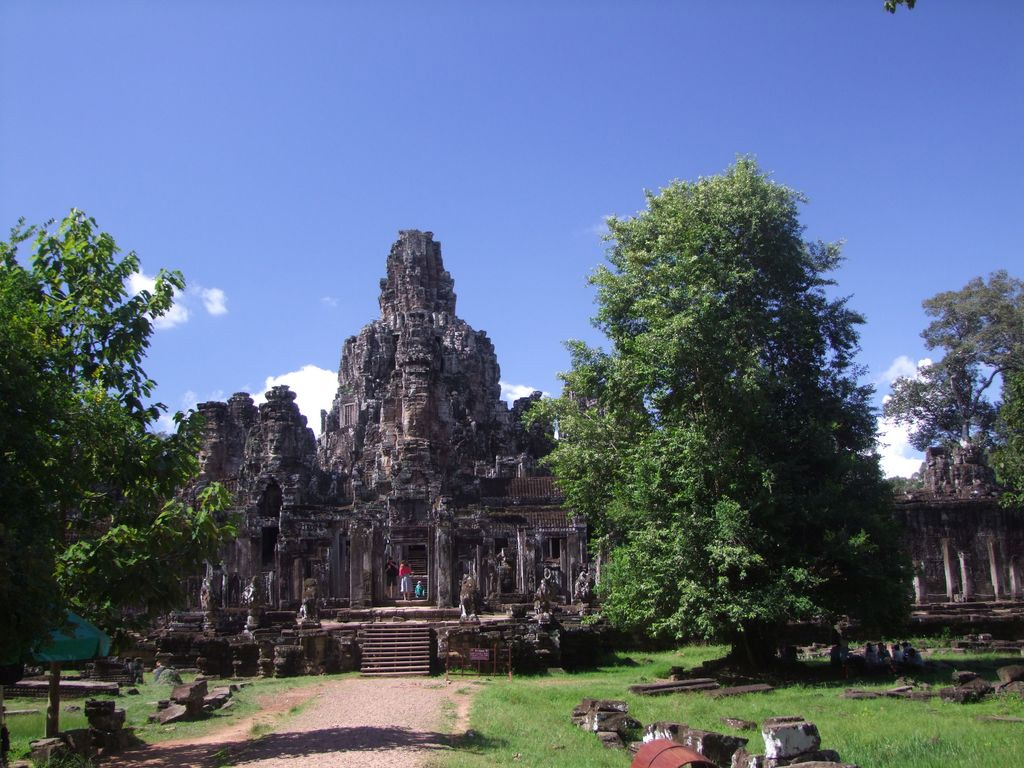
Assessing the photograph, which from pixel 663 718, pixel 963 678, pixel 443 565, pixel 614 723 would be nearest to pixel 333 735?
pixel 614 723

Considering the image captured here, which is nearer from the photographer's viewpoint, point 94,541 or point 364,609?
point 94,541

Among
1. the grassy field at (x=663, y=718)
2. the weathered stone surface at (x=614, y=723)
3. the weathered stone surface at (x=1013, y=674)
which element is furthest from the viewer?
the weathered stone surface at (x=1013, y=674)

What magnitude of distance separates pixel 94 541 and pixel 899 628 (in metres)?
17.4

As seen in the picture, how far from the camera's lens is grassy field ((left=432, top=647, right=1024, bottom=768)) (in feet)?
35.6

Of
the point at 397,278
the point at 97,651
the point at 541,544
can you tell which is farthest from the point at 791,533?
the point at 397,278

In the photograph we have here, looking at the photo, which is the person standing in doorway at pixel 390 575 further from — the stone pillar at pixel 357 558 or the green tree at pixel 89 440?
the green tree at pixel 89 440

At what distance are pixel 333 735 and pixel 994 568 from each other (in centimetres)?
2861

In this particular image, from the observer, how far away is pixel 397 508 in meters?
29.9

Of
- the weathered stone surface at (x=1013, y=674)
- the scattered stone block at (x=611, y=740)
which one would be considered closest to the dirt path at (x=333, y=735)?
the scattered stone block at (x=611, y=740)

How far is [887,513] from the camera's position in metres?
21.8

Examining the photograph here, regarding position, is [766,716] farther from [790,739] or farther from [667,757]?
[667,757]

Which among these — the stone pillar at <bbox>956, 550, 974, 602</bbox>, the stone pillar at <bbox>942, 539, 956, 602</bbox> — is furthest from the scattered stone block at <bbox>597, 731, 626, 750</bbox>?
the stone pillar at <bbox>956, 550, 974, 602</bbox>

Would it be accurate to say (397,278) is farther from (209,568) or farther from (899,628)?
(899,628)

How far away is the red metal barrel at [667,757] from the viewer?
8422mm
